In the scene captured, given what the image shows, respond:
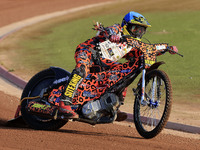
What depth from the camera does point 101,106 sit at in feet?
25.0

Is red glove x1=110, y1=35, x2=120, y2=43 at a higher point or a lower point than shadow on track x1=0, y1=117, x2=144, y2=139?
higher

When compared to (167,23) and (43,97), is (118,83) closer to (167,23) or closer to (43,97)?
(43,97)

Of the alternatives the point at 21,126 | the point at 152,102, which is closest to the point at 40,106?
the point at 21,126

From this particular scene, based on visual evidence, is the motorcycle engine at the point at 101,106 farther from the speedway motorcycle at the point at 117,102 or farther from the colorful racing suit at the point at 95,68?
the colorful racing suit at the point at 95,68

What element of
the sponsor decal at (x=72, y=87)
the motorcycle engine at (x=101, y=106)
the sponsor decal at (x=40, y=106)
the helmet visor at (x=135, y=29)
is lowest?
the sponsor decal at (x=40, y=106)

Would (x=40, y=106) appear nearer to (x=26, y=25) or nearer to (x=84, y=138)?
(x=84, y=138)

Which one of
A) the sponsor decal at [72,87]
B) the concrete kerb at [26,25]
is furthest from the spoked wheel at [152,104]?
the concrete kerb at [26,25]

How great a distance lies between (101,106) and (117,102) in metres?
0.28

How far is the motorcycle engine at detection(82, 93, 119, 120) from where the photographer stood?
7.52 meters

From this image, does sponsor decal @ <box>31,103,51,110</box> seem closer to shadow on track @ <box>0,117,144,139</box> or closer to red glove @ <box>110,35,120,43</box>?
shadow on track @ <box>0,117,144,139</box>

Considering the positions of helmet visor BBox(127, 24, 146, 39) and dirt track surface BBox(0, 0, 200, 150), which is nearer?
dirt track surface BBox(0, 0, 200, 150)

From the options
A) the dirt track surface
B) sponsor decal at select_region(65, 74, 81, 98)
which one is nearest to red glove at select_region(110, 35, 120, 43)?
sponsor decal at select_region(65, 74, 81, 98)

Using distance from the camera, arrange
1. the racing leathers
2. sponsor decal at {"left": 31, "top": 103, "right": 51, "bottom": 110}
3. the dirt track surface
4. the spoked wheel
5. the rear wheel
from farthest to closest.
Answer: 1. the rear wheel
2. sponsor decal at {"left": 31, "top": 103, "right": 51, "bottom": 110}
3. the racing leathers
4. the spoked wheel
5. the dirt track surface

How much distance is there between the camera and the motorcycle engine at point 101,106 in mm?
7516
